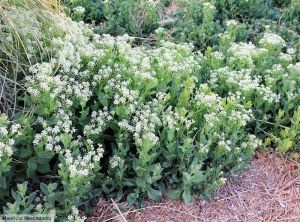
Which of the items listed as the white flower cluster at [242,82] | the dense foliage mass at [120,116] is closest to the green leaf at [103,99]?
the dense foliage mass at [120,116]

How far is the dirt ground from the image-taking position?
94.0 inches

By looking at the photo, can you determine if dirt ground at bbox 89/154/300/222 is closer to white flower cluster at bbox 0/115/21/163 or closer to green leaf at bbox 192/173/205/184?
green leaf at bbox 192/173/205/184

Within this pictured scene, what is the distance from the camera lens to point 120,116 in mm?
2469

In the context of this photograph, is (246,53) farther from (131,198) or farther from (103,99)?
(131,198)

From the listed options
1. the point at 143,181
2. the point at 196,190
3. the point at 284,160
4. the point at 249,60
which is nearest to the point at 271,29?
the point at 249,60

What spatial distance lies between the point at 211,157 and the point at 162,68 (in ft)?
2.01

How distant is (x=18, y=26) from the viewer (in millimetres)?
2768

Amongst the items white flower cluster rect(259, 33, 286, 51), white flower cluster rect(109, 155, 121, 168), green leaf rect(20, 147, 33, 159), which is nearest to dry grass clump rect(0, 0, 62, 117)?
green leaf rect(20, 147, 33, 159)

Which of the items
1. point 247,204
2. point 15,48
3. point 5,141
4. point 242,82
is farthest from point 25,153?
point 242,82

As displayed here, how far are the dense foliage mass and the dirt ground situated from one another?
8 centimetres

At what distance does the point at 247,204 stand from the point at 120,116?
2.89ft

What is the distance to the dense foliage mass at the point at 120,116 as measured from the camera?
2.20 meters

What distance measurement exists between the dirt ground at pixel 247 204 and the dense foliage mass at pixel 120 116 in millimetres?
79

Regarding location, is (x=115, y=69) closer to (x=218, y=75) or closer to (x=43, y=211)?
(x=218, y=75)
